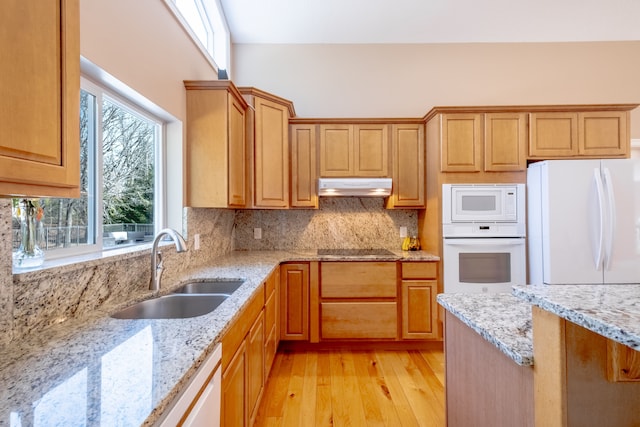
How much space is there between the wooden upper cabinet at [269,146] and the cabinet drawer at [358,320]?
43.9 inches

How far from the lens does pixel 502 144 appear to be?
2.72m

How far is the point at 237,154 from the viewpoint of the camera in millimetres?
2428

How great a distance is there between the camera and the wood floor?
6.17 ft

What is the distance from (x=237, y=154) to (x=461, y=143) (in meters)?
1.98

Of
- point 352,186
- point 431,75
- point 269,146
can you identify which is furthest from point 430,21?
point 269,146

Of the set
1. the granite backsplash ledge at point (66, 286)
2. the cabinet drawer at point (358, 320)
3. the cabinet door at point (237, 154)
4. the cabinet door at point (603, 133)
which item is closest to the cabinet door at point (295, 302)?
the cabinet drawer at point (358, 320)

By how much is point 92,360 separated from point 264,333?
1230mm

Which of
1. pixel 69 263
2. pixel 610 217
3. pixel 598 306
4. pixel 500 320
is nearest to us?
pixel 598 306

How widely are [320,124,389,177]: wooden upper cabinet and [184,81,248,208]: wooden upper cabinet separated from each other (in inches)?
42.9

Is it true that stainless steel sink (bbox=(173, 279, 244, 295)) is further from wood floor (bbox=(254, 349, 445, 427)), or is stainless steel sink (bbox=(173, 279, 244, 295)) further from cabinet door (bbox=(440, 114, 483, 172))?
cabinet door (bbox=(440, 114, 483, 172))

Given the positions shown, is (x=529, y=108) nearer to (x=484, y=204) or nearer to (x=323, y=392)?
(x=484, y=204)

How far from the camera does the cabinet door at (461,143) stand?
272 centimetres

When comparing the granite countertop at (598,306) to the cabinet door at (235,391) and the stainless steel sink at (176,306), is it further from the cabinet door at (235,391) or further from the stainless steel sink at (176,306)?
the stainless steel sink at (176,306)

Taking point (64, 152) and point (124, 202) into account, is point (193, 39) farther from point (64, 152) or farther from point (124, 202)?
point (64, 152)
